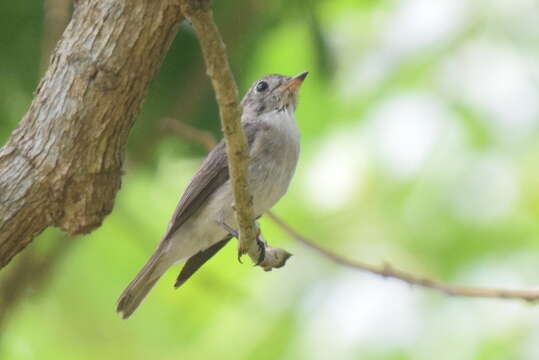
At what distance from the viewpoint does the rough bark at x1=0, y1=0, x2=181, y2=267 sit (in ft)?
13.3

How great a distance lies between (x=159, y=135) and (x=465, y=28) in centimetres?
262

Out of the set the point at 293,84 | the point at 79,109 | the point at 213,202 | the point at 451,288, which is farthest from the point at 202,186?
the point at 451,288

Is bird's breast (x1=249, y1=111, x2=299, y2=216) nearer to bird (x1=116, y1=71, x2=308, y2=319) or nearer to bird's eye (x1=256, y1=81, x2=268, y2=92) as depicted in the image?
bird (x1=116, y1=71, x2=308, y2=319)

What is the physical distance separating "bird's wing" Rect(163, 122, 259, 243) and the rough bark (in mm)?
948

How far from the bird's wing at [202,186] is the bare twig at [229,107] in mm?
964

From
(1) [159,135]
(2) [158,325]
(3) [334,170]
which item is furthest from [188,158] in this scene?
(2) [158,325]

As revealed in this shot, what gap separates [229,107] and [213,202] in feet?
6.00

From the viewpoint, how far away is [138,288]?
5145 millimetres

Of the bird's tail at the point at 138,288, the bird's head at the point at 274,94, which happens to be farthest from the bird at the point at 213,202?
the bird's head at the point at 274,94

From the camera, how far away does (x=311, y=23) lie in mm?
6016

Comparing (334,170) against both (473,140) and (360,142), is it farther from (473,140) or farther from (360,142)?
(473,140)

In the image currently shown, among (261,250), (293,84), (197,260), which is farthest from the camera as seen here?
(293,84)

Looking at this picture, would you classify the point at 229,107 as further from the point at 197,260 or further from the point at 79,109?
the point at 197,260

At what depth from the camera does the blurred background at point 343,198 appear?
6.31m
